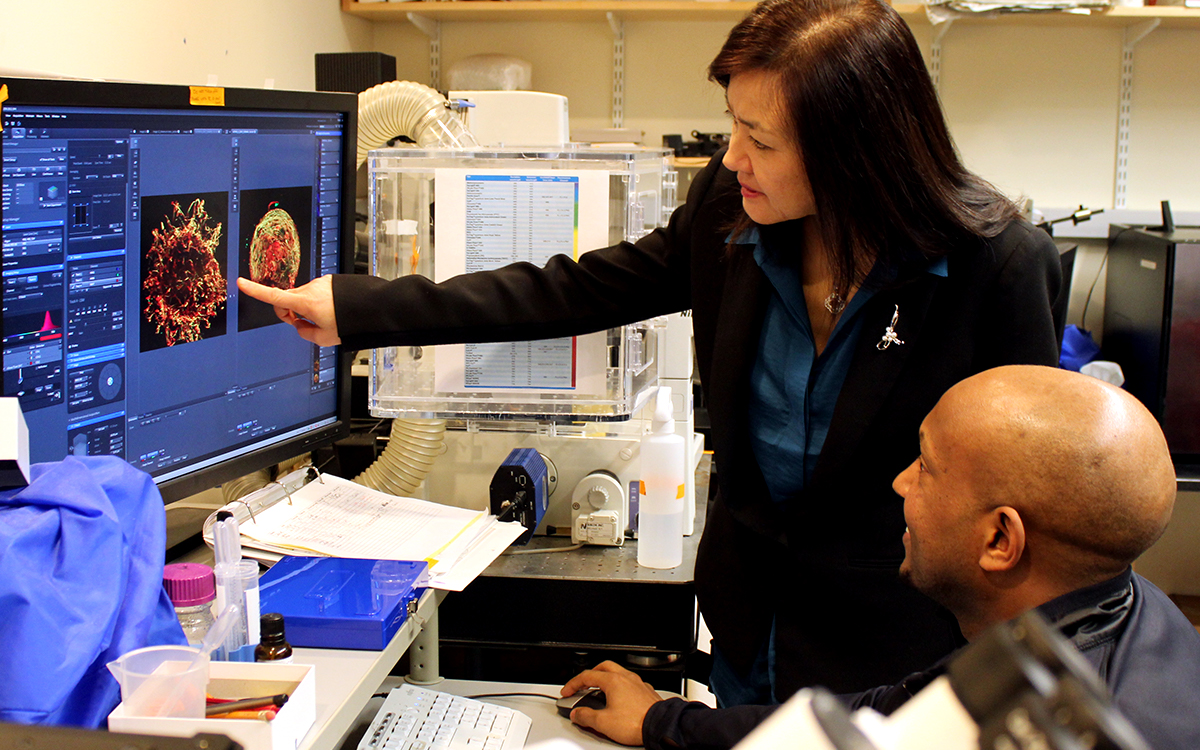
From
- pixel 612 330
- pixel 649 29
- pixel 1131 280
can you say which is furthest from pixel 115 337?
pixel 1131 280

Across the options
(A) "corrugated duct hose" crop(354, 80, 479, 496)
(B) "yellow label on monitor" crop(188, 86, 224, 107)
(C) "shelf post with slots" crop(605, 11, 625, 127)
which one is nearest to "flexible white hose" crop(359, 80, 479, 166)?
(A) "corrugated duct hose" crop(354, 80, 479, 496)

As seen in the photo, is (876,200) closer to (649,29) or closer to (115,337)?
(115,337)

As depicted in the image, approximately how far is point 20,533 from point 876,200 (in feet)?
2.86

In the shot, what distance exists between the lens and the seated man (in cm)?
78

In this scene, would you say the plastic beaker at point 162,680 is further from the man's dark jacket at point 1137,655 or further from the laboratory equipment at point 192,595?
the man's dark jacket at point 1137,655

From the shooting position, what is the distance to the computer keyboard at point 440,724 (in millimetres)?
1143

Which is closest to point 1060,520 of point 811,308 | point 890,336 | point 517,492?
point 890,336

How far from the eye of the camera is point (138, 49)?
6.36 ft

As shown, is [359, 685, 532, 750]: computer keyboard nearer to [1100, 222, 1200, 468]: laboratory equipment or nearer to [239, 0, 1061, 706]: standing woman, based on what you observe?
[239, 0, 1061, 706]: standing woman

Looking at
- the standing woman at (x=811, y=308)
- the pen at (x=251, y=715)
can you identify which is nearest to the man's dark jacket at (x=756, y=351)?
the standing woman at (x=811, y=308)

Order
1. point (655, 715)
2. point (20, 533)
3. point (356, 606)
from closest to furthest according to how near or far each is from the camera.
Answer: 1. point (20, 533)
2. point (356, 606)
3. point (655, 715)

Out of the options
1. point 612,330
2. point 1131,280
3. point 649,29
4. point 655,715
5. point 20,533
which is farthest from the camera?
point 649,29

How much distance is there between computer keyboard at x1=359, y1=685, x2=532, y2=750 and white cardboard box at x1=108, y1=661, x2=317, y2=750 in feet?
0.97

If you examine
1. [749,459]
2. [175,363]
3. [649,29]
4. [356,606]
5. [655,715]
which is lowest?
[655,715]
